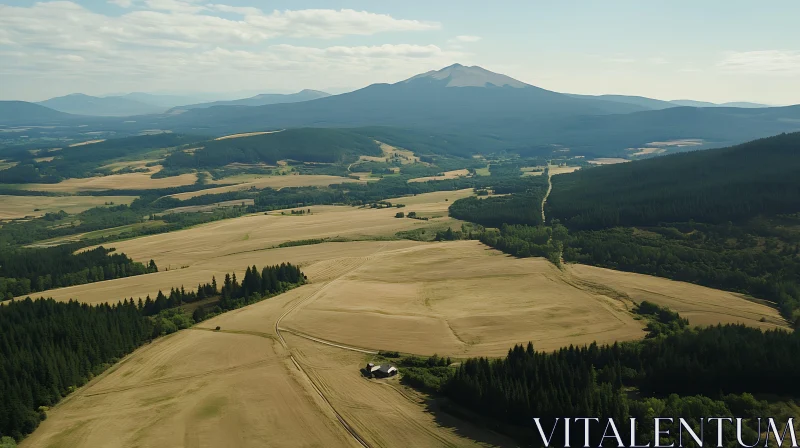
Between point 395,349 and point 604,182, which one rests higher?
point 604,182

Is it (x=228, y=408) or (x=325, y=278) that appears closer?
(x=228, y=408)

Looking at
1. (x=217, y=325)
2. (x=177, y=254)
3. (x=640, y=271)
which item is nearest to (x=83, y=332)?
(x=217, y=325)

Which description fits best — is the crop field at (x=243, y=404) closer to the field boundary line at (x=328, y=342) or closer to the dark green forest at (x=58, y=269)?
the field boundary line at (x=328, y=342)

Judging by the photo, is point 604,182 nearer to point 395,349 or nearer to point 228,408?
point 395,349

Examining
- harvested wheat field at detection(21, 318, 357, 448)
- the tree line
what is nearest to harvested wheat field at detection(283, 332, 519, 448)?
harvested wheat field at detection(21, 318, 357, 448)

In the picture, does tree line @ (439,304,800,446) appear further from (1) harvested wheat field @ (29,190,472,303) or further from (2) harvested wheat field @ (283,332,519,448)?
(1) harvested wheat field @ (29,190,472,303)

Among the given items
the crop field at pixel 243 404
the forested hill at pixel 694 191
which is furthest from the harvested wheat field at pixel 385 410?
the forested hill at pixel 694 191
